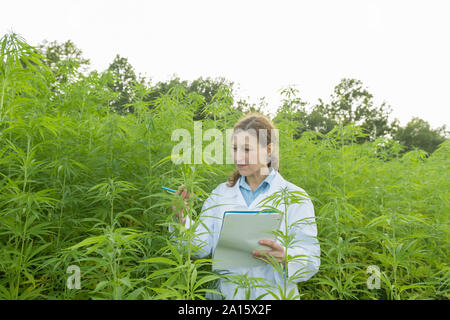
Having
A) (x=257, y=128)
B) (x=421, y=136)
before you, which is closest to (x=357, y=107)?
(x=421, y=136)

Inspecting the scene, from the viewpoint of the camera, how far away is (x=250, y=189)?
2025 mm

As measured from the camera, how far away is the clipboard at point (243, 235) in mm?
1403

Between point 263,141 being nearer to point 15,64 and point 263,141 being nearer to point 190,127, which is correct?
point 190,127

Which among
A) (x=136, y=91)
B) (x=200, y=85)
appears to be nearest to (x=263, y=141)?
(x=136, y=91)

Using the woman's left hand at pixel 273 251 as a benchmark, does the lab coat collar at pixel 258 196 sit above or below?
above

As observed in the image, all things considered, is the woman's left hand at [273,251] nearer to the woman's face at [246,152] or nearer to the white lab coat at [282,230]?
the white lab coat at [282,230]

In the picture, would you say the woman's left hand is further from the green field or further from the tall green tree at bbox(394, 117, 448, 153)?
the tall green tree at bbox(394, 117, 448, 153)

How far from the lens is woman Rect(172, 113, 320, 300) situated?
166 centimetres

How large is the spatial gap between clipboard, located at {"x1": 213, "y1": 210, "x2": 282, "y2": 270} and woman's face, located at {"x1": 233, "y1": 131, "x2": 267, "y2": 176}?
47 centimetres

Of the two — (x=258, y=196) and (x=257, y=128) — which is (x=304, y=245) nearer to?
(x=258, y=196)

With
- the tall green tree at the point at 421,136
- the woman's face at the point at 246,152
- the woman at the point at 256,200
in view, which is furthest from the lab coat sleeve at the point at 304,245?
the tall green tree at the point at 421,136

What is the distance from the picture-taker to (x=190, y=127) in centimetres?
267

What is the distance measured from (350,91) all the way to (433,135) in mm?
10290

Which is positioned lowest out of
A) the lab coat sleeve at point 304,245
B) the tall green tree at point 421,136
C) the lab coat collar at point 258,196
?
the lab coat sleeve at point 304,245
